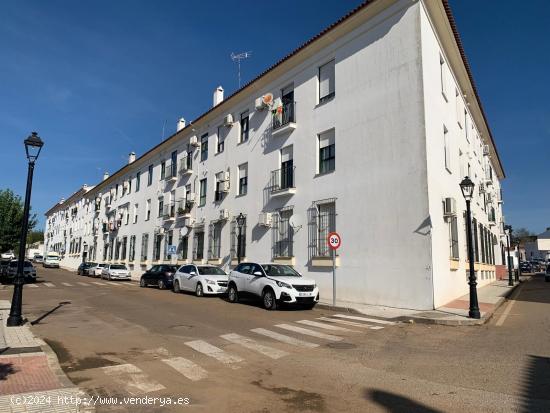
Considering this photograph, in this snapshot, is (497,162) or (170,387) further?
(497,162)

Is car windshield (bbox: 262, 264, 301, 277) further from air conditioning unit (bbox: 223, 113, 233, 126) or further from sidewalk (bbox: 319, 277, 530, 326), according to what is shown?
air conditioning unit (bbox: 223, 113, 233, 126)

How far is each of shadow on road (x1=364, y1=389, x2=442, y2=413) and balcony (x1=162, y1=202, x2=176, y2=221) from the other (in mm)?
27225

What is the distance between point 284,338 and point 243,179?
15608 mm

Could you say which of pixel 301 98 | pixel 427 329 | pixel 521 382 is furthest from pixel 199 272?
pixel 521 382

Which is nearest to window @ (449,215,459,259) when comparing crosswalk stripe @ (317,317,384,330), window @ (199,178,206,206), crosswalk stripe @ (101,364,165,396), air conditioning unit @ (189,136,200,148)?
crosswalk stripe @ (317,317,384,330)

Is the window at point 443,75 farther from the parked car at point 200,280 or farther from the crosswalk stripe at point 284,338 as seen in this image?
the crosswalk stripe at point 284,338

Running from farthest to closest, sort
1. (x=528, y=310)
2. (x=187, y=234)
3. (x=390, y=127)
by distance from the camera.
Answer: (x=187, y=234) < (x=390, y=127) < (x=528, y=310)

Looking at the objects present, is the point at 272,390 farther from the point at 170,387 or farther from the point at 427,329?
the point at 427,329

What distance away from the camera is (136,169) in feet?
137

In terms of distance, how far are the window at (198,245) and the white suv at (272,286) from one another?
35.9 feet

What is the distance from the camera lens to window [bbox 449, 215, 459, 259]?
1658cm

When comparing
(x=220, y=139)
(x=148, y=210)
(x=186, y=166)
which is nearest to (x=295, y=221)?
(x=220, y=139)

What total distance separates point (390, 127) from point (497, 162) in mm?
29713

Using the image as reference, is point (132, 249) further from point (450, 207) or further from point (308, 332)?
point (308, 332)
